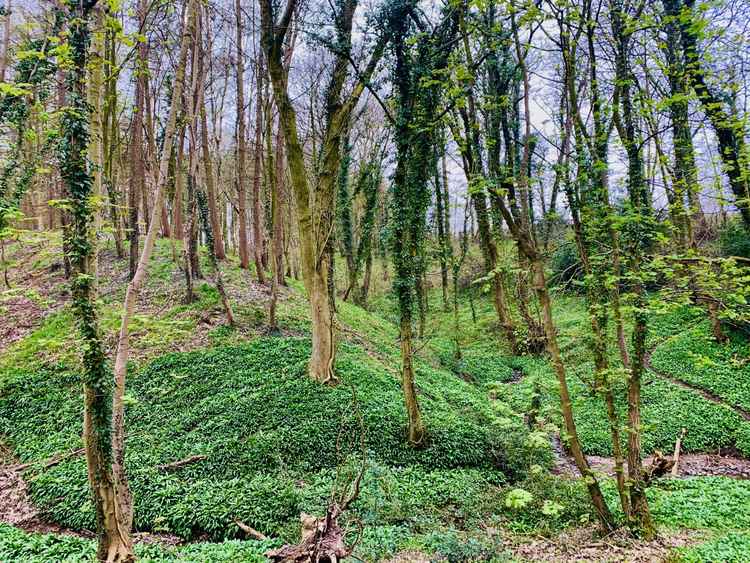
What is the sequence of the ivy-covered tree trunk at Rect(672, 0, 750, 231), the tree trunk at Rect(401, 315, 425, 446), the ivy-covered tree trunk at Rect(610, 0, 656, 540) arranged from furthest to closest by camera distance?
the tree trunk at Rect(401, 315, 425, 446)
the ivy-covered tree trunk at Rect(610, 0, 656, 540)
the ivy-covered tree trunk at Rect(672, 0, 750, 231)

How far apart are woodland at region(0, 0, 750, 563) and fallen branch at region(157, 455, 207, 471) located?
0.06 metres

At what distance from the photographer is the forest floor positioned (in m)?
5.43

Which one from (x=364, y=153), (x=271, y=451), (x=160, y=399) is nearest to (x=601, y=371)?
(x=271, y=451)

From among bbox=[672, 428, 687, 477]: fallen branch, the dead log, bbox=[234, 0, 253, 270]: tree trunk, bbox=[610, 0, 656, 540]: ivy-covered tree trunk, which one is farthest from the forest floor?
bbox=[234, 0, 253, 270]: tree trunk

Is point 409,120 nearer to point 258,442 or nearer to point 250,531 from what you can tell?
point 258,442

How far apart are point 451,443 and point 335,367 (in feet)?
10.6

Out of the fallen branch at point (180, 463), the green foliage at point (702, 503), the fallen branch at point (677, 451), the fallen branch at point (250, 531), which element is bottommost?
the fallen branch at point (677, 451)

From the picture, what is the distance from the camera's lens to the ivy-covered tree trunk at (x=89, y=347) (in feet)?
14.5

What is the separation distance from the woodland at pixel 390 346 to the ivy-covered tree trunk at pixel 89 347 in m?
0.02

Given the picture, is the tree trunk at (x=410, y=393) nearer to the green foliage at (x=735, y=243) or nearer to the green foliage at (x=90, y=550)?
the green foliage at (x=90, y=550)

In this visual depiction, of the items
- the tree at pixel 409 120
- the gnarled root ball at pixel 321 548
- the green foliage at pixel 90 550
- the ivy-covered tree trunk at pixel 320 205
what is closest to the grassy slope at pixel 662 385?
the tree at pixel 409 120

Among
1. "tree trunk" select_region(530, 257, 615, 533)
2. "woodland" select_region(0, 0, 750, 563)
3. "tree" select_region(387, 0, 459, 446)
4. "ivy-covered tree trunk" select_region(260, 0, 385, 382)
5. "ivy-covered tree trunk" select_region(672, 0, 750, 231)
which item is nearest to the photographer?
"ivy-covered tree trunk" select_region(672, 0, 750, 231)

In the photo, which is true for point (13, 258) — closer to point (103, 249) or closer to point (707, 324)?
point (103, 249)

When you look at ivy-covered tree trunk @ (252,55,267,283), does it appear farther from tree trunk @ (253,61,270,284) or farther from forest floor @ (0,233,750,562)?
forest floor @ (0,233,750,562)
